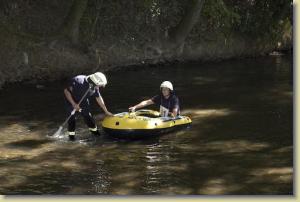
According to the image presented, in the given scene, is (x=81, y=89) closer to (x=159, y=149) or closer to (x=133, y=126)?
(x=133, y=126)

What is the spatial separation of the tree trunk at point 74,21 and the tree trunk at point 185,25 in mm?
5395

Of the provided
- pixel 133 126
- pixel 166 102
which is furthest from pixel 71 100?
pixel 166 102

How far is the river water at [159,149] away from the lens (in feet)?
32.2

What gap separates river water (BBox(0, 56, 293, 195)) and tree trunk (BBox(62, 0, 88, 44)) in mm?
2746

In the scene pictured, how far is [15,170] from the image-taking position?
10.6m

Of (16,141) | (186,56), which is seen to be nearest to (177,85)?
(186,56)

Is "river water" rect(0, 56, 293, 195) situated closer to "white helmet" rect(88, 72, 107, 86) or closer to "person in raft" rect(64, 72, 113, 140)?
"person in raft" rect(64, 72, 113, 140)

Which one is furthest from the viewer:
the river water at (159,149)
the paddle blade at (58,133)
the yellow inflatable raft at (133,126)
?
the paddle blade at (58,133)

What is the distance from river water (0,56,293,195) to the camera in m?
9.82

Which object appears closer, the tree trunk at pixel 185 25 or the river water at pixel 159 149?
the river water at pixel 159 149

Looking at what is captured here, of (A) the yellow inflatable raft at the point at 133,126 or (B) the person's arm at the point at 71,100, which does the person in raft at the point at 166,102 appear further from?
(B) the person's arm at the point at 71,100

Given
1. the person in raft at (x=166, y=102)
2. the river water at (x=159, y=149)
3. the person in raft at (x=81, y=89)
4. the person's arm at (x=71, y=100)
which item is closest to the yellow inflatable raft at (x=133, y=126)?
the river water at (x=159, y=149)

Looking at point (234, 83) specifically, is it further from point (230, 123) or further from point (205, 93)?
point (230, 123)

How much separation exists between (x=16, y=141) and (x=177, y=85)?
9.03 meters
